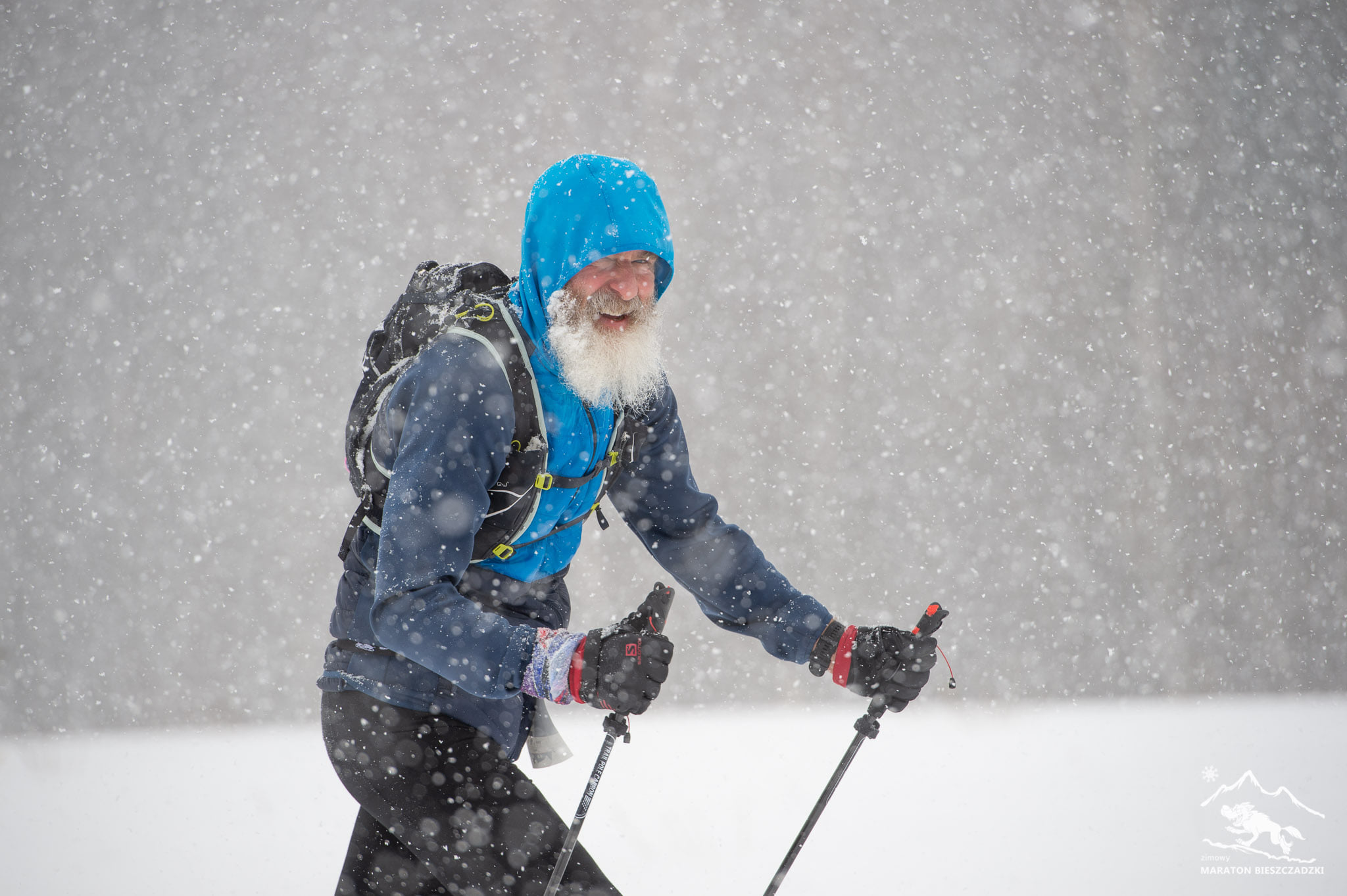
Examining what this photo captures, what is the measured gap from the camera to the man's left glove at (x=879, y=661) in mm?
1638

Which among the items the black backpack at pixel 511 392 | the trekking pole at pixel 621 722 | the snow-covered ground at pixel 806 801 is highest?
the black backpack at pixel 511 392

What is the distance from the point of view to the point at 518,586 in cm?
161

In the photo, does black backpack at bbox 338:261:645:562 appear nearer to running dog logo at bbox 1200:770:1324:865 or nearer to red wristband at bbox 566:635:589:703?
red wristband at bbox 566:635:589:703

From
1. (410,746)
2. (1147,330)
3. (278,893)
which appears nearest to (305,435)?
(278,893)

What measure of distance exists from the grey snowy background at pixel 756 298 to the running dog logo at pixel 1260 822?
1515 mm

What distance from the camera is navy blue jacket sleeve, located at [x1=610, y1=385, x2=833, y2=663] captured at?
71.6 inches

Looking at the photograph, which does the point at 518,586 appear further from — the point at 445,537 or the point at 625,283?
the point at 625,283

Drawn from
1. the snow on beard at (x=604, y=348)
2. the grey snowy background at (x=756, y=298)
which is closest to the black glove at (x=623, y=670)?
the snow on beard at (x=604, y=348)

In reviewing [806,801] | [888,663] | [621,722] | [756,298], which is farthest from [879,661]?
[756,298]

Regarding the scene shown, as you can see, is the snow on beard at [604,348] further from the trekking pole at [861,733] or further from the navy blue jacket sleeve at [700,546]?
the trekking pole at [861,733]

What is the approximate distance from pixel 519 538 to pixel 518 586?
105mm

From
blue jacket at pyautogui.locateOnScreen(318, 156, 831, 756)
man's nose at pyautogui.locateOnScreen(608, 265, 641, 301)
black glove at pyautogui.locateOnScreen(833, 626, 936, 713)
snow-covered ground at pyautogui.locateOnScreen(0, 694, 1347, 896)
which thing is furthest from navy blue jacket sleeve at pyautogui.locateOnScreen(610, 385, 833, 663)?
snow-covered ground at pyautogui.locateOnScreen(0, 694, 1347, 896)

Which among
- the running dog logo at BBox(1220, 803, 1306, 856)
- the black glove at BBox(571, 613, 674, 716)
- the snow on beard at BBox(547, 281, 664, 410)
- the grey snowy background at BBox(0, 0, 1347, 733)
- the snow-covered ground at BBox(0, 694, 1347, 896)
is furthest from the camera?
the grey snowy background at BBox(0, 0, 1347, 733)

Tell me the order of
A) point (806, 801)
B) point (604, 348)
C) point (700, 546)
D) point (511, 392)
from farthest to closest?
1. point (806, 801)
2. point (700, 546)
3. point (604, 348)
4. point (511, 392)
